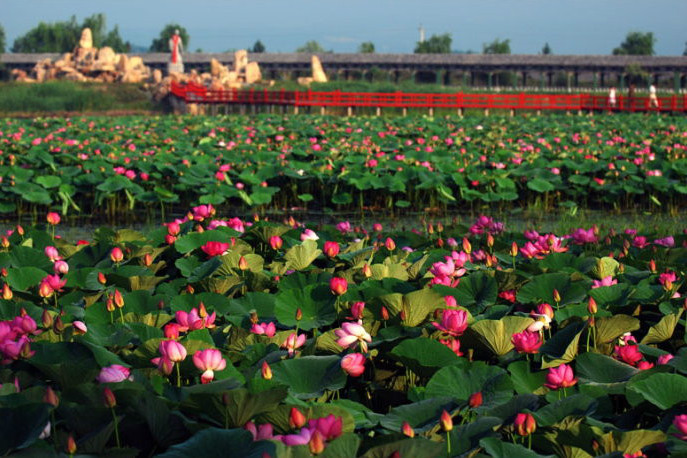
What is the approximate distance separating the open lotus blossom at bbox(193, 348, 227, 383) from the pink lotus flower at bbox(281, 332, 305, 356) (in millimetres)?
354

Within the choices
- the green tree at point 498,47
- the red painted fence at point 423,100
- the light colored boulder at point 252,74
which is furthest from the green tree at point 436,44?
the red painted fence at point 423,100

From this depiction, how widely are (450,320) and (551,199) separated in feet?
23.1

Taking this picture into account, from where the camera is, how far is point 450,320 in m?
2.31

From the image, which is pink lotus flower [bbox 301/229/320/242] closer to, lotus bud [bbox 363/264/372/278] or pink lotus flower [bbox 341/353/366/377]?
lotus bud [bbox 363/264/372/278]

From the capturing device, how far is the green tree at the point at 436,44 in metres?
101

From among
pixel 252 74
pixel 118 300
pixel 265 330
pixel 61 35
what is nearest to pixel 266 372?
pixel 265 330

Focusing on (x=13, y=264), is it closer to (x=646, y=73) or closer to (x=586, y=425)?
(x=586, y=425)

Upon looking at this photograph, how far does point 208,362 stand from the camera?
1975 millimetres

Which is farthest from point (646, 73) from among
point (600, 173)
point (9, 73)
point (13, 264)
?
point (13, 264)

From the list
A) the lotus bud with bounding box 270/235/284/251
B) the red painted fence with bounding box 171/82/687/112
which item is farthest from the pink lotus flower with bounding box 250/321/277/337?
the red painted fence with bounding box 171/82/687/112

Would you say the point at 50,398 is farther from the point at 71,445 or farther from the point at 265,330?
the point at 265,330

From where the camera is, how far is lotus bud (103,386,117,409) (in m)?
1.77

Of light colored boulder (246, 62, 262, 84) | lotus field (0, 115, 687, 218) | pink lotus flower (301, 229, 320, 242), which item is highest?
light colored boulder (246, 62, 262, 84)

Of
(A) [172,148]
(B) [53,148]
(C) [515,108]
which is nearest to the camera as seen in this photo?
(B) [53,148]
